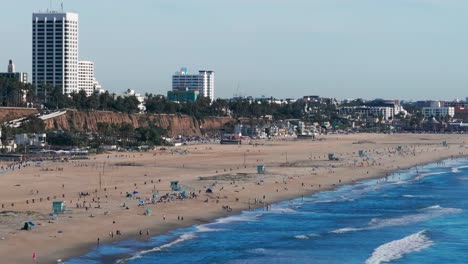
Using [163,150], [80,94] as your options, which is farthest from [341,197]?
[80,94]

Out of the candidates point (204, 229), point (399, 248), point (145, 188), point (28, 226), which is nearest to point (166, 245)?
point (204, 229)

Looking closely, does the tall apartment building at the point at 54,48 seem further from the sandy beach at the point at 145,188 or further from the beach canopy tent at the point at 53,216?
the beach canopy tent at the point at 53,216

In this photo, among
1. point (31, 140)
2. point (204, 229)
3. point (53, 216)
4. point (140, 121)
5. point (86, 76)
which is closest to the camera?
point (53, 216)

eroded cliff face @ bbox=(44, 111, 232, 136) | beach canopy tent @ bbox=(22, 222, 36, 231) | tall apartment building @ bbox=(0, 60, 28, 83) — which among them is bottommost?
beach canopy tent @ bbox=(22, 222, 36, 231)

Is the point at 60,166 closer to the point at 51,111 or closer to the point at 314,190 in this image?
the point at 314,190

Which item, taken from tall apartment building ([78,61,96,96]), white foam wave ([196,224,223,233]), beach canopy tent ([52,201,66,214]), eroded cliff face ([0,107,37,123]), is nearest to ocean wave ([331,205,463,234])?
white foam wave ([196,224,223,233])

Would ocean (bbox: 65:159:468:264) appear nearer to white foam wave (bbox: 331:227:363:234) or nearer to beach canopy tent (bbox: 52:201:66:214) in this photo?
white foam wave (bbox: 331:227:363:234)

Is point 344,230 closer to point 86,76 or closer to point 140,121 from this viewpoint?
point 140,121
